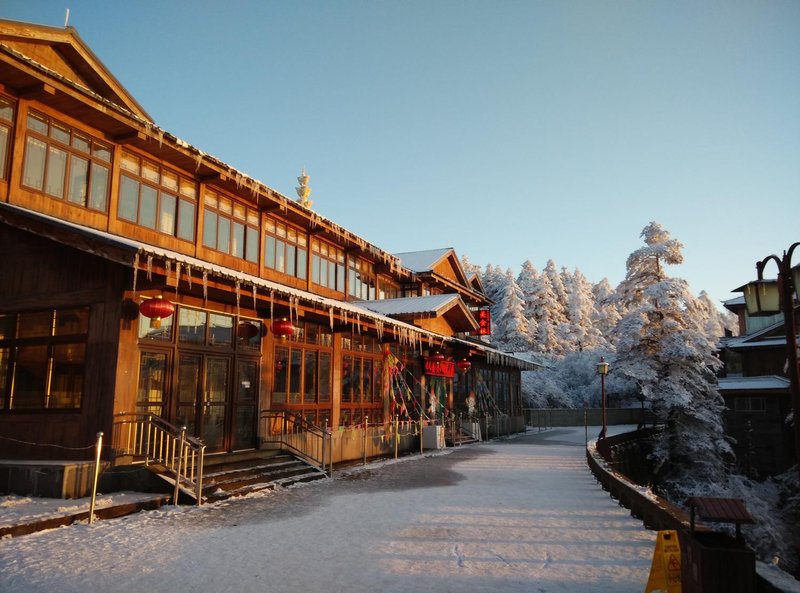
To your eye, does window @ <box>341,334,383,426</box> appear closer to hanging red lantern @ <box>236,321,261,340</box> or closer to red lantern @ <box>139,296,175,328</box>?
hanging red lantern @ <box>236,321,261,340</box>

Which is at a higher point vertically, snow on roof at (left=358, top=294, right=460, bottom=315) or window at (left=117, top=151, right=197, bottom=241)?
window at (left=117, top=151, right=197, bottom=241)

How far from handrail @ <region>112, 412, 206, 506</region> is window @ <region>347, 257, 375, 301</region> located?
10.6m

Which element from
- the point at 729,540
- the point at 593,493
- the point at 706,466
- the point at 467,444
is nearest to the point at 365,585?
the point at 729,540

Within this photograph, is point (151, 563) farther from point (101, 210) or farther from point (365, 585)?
point (101, 210)

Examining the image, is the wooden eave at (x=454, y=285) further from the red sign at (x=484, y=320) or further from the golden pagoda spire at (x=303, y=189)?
the golden pagoda spire at (x=303, y=189)

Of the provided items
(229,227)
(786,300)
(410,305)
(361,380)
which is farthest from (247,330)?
(786,300)

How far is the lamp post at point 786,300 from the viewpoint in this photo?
22.6 ft

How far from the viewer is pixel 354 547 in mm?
7234

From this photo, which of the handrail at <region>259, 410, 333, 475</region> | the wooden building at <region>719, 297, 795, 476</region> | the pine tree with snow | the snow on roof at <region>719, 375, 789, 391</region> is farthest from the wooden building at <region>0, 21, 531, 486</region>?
the wooden building at <region>719, 297, 795, 476</region>

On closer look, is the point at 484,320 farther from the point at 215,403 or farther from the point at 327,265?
the point at 215,403

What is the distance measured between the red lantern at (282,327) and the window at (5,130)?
6.18m

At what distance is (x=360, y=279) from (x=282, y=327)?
821 cm

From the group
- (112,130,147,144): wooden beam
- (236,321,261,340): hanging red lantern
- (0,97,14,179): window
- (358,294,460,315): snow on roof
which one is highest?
(112,130,147,144): wooden beam

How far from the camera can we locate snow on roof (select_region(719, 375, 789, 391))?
3088 cm
